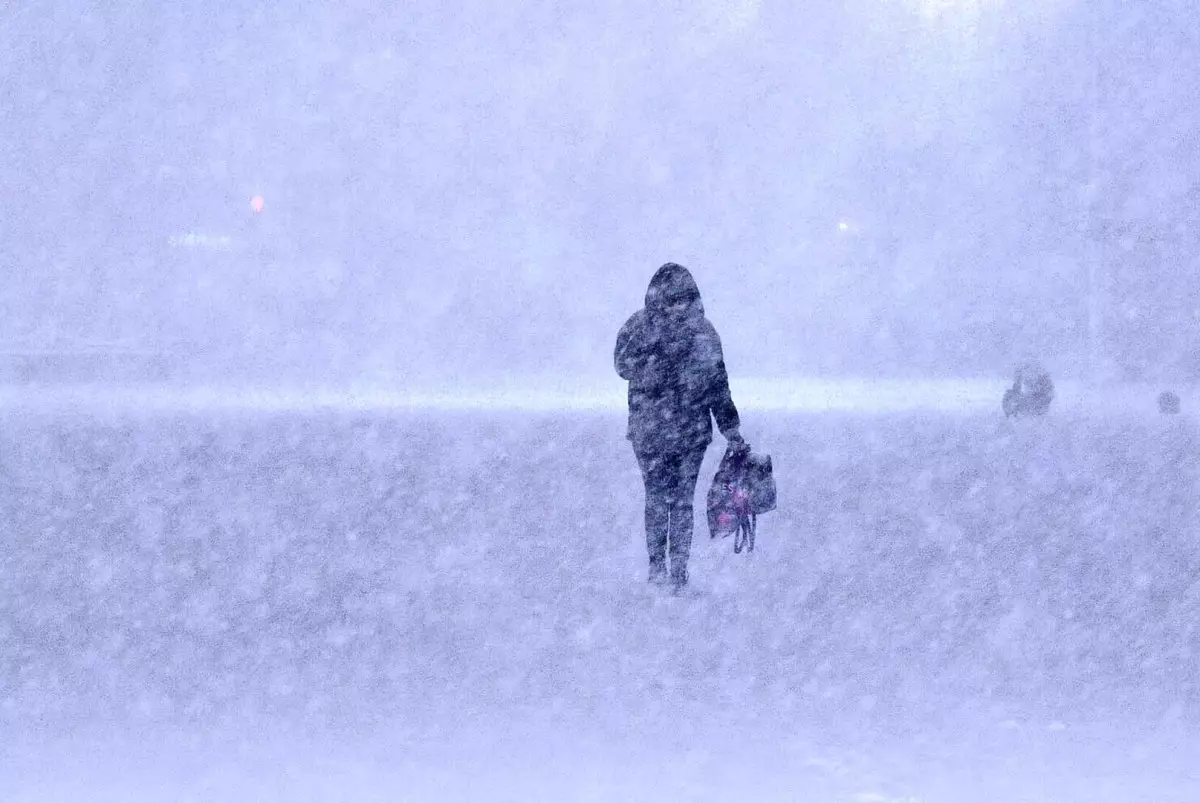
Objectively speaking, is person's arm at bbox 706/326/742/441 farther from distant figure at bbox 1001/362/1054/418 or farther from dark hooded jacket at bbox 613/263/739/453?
distant figure at bbox 1001/362/1054/418

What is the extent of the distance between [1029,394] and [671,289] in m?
19.8

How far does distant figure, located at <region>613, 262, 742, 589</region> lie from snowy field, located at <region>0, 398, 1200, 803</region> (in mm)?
699

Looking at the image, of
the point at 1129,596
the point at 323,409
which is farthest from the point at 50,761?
the point at 323,409

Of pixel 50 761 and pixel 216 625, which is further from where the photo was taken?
pixel 216 625

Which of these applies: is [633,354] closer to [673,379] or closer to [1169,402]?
[673,379]

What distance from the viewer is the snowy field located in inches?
161

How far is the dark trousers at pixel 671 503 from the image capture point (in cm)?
675

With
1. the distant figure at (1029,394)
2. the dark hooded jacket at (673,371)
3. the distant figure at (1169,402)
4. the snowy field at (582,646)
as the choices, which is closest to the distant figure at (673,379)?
the dark hooded jacket at (673,371)

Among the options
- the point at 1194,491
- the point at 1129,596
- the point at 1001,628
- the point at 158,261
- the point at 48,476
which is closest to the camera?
the point at 1001,628

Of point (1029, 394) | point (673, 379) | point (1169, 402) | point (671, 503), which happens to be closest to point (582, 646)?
point (671, 503)

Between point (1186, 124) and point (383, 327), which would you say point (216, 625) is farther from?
point (383, 327)

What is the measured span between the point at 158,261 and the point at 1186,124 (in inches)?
2855

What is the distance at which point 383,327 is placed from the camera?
114875mm

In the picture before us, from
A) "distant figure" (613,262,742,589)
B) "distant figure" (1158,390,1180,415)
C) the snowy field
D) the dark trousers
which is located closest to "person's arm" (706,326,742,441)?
"distant figure" (613,262,742,589)
